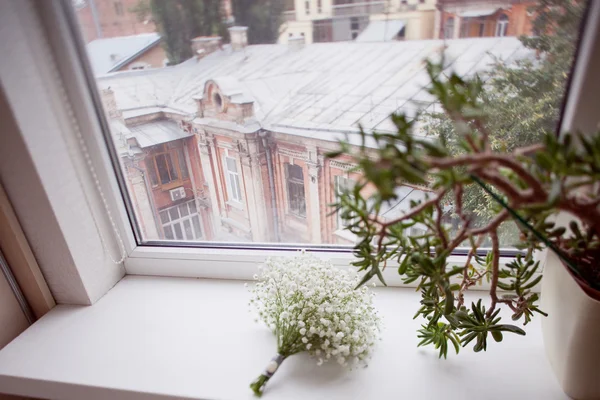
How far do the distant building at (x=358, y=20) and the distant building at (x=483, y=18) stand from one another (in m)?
0.03

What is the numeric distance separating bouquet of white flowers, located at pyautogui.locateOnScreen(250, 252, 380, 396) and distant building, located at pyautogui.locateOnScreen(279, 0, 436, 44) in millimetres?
509

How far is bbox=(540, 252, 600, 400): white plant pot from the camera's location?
0.60 meters

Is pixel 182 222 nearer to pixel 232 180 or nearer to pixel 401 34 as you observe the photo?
pixel 232 180

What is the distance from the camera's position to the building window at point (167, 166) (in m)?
1.03

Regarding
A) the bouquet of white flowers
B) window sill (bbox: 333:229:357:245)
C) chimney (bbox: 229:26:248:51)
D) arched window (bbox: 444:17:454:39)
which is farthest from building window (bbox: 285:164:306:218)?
arched window (bbox: 444:17:454:39)

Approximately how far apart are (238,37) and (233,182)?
37cm

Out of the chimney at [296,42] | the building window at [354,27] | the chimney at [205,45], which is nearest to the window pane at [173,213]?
the chimney at [205,45]

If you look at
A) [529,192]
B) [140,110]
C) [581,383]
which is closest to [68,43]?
[140,110]

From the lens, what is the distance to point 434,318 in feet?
2.43

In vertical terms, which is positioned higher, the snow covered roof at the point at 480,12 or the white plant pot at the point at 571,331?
the snow covered roof at the point at 480,12

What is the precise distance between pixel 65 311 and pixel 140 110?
57 cm

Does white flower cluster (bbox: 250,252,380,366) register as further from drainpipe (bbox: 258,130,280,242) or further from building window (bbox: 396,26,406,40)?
building window (bbox: 396,26,406,40)

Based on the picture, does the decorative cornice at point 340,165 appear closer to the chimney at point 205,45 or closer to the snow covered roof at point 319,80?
the snow covered roof at point 319,80

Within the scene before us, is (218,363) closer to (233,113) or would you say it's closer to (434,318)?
(434,318)
